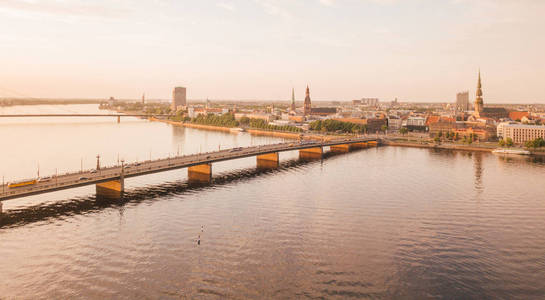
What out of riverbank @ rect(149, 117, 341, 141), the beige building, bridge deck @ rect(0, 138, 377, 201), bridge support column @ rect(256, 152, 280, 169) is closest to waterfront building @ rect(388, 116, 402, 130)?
riverbank @ rect(149, 117, 341, 141)

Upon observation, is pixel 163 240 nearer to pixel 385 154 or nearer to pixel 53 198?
pixel 53 198

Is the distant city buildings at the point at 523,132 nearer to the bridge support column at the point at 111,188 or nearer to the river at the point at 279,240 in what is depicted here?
the river at the point at 279,240

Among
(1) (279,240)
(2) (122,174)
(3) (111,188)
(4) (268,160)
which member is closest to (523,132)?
(4) (268,160)

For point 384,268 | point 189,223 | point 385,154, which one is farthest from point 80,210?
point 385,154

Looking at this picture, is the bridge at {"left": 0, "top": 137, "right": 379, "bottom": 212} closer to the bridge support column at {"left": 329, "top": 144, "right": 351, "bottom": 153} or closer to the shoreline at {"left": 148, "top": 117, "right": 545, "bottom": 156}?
the bridge support column at {"left": 329, "top": 144, "right": 351, "bottom": 153}

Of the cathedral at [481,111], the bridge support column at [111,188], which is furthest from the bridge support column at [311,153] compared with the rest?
the cathedral at [481,111]
